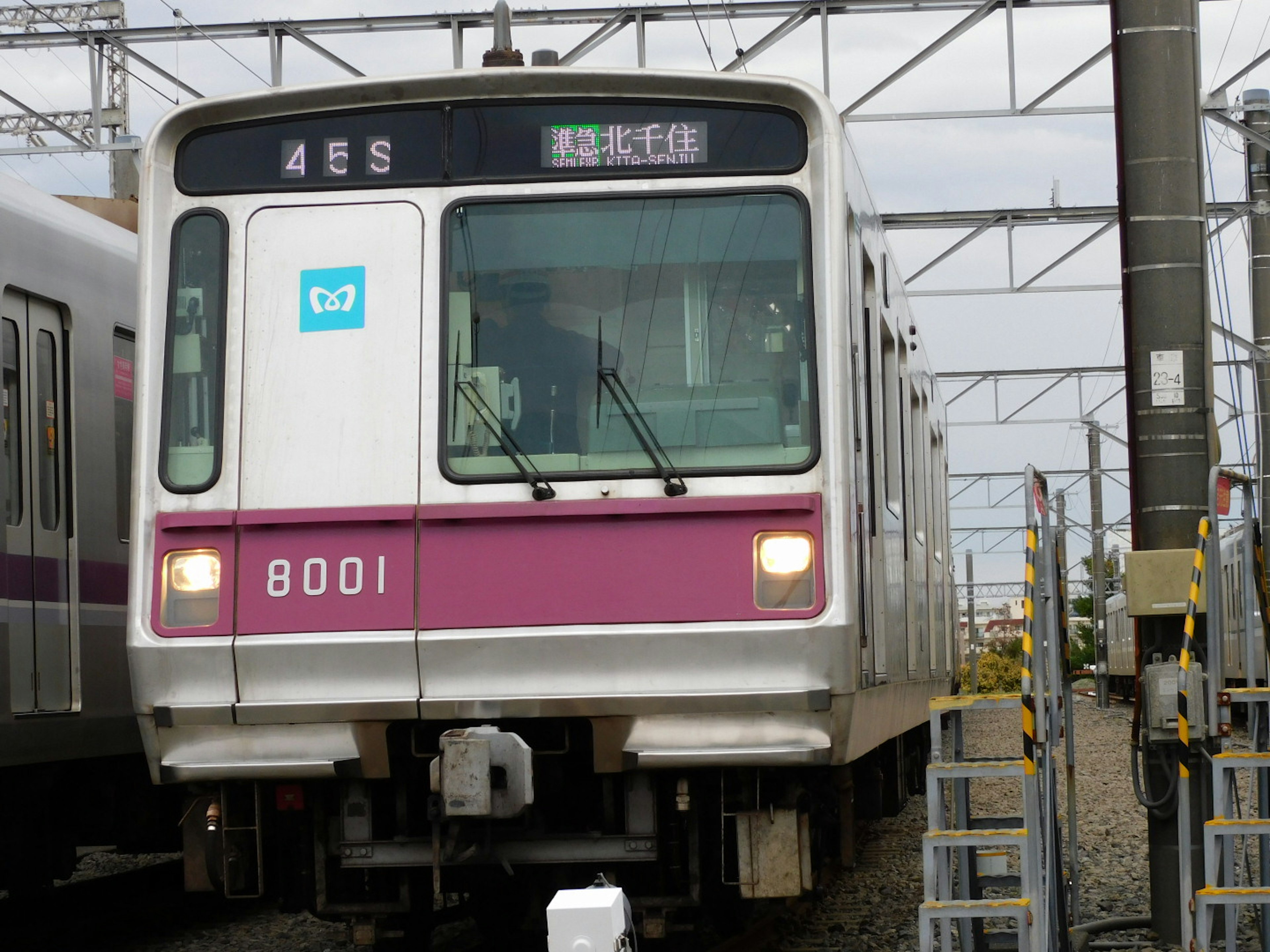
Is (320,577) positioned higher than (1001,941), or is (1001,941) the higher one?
(320,577)

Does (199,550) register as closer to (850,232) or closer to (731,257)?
(731,257)

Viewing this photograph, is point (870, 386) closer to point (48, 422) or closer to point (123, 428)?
point (48, 422)

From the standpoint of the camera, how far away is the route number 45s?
538 centimetres

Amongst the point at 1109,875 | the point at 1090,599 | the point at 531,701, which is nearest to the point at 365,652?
the point at 531,701

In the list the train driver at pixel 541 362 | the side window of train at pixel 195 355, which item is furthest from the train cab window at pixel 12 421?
the train driver at pixel 541 362

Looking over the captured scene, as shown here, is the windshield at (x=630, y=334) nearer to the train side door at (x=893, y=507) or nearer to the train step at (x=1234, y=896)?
the train side door at (x=893, y=507)

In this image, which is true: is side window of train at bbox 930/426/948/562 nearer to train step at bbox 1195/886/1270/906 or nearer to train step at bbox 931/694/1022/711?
train step at bbox 931/694/1022/711

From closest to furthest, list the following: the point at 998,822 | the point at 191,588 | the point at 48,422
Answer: the point at 191,588
the point at 998,822
the point at 48,422

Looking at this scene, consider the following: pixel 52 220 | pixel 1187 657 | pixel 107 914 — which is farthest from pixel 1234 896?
pixel 107 914

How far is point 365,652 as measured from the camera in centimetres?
532

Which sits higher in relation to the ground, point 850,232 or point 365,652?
point 850,232

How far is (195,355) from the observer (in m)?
5.66

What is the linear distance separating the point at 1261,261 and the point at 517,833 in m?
15.3

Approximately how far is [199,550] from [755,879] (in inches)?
79.7
